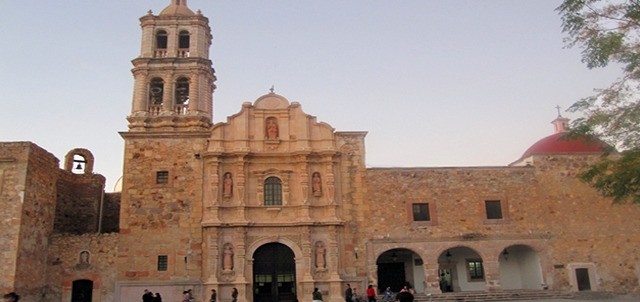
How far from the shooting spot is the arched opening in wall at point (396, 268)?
27.6 meters

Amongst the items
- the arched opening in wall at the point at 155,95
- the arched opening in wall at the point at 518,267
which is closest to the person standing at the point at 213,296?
the arched opening in wall at the point at 155,95

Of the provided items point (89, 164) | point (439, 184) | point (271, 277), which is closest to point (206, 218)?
point (271, 277)

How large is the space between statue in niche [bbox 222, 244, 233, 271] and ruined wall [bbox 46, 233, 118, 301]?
489cm

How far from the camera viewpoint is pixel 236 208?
2520 centimetres

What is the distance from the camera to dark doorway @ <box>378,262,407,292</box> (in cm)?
2770

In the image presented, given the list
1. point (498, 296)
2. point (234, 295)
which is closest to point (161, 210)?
point (234, 295)

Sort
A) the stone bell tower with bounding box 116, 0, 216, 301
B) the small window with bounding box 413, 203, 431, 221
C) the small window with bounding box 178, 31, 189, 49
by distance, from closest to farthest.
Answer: the stone bell tower with bounding box 116, 0, 216, 301
the small window with bounding box 413, 203, 431, 221
the small window with bounding box 178, 31, 189, 49

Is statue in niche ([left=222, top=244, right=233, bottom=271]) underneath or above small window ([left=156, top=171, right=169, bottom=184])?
underneath

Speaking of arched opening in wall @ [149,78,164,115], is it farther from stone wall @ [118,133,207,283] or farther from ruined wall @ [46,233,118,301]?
ruined wall @ [46,233,118,301]

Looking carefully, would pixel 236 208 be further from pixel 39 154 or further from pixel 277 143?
pixel 39 154

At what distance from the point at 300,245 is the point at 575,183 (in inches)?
555

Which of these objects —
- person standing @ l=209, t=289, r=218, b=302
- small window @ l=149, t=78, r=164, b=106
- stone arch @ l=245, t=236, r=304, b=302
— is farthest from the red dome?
small window @ l=149, t=78, r=164, b=106

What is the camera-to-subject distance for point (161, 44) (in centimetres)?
3145

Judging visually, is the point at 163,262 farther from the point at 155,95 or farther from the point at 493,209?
the point at 493,209
